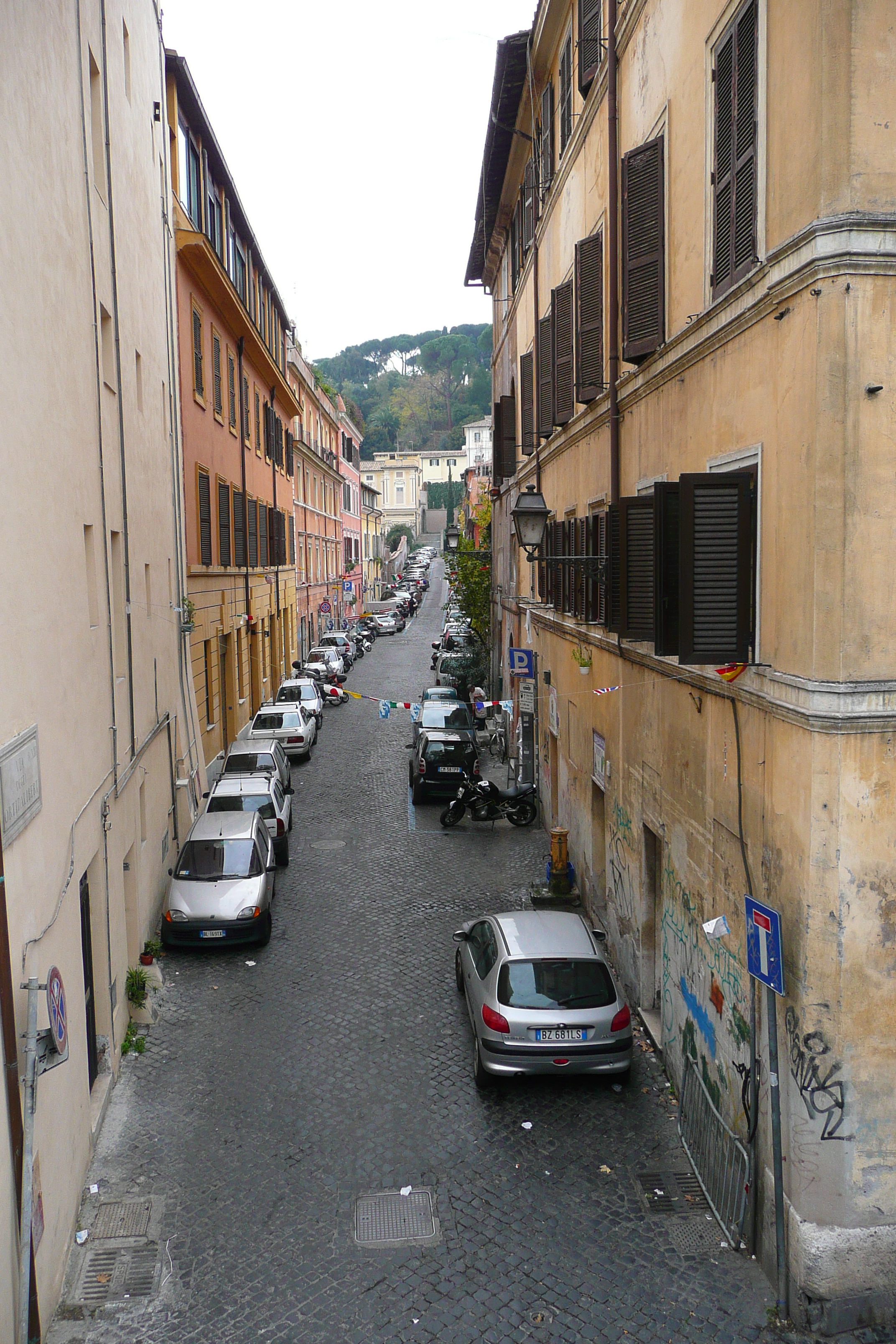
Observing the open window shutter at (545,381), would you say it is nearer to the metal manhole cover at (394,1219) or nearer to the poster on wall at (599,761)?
the poster on wall at (599,761)

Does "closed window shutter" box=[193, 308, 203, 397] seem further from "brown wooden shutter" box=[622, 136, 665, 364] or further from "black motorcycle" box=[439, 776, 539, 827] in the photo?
"brown wooden shutter" box=[622, 136, 665, 364]

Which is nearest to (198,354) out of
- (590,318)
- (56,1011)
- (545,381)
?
(545,381)

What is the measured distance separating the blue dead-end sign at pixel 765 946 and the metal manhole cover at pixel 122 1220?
4.93m

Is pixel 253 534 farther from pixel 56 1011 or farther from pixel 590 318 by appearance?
pixel 56 1011

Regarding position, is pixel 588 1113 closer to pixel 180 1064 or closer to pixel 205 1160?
pixel 205 1160

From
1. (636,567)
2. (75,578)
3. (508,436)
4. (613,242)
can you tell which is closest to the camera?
(75,578)

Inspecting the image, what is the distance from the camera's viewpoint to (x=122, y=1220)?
7547 millimetres

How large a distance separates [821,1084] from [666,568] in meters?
3.61

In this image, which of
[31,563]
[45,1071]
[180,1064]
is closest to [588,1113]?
[180,1064]

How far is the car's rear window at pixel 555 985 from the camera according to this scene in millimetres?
9070

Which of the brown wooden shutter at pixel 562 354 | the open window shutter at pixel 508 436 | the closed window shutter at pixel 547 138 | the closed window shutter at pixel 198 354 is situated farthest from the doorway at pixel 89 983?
the open window shutter at pixel 508 436

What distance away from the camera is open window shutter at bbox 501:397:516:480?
22203 millimetres

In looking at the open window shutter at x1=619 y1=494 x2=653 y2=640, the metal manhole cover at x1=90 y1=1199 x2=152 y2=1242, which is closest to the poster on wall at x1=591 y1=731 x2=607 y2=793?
the open window shutter at x1=619 y1=494 x2=653 y2=640

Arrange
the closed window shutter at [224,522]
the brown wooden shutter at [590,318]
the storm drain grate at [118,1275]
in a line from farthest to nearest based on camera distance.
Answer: the closed window shutter at [224,522] < the brown wooden shutter at [590,318] < the storm drain grate at [118,1275]
